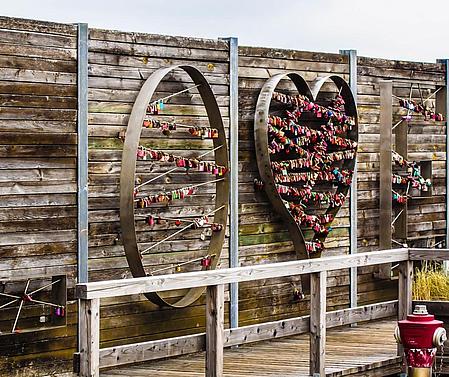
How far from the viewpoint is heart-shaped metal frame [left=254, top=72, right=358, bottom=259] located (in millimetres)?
11195

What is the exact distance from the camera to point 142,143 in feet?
33.0

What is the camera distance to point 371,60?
12992 millimetres

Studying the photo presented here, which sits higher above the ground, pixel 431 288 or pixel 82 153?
pixel 82 153

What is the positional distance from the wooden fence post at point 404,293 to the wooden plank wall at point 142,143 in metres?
1.70

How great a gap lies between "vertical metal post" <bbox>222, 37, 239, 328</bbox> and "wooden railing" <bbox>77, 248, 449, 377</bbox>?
95 cm

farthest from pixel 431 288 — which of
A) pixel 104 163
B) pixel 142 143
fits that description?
pixel 104 163

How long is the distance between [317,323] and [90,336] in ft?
8.22

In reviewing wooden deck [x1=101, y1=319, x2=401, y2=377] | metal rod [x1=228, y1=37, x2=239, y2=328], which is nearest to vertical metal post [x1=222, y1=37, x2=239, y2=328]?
metal rod [x1=228, y1=37, x2=239, y2=328]

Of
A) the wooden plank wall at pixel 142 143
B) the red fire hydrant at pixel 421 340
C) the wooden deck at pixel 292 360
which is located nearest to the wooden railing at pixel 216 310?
the wooden deck at pixel 292 360

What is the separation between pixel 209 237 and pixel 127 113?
5.05 feet

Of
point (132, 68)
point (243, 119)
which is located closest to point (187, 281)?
point (132, 68)

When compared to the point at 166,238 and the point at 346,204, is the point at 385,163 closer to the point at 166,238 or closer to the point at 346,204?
the point at 346,204

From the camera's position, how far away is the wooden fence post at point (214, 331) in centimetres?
864

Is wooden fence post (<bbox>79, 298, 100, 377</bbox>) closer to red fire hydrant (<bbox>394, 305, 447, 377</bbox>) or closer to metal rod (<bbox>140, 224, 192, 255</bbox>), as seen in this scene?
metal rod (<bbox>140, 224, 192, 255</bbox>)
